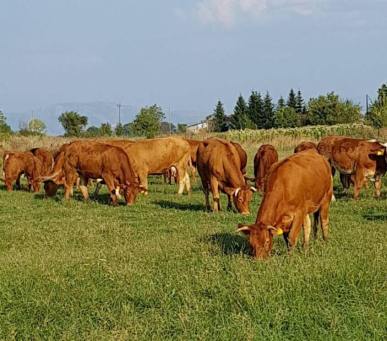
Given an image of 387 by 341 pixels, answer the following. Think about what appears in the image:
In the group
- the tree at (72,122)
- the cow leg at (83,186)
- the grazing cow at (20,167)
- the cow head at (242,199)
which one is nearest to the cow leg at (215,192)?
the cow head at (242,199)

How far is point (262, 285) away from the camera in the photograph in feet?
24.5

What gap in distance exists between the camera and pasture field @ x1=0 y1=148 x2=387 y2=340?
661 cm

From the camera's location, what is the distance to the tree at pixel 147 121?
236 feet

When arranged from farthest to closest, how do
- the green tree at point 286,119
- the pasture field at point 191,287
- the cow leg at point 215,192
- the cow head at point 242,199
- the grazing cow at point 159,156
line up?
1. the green tree at point 286,119
2. the grazing cow at point 159,156
3. the cow leg at point 215,192
4. the cow head at point 242,199
5. the pasture field at point 191,287

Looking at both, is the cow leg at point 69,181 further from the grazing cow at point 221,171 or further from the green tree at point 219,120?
the green tree at point 219,120

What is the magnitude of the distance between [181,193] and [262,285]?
14779 millimetres

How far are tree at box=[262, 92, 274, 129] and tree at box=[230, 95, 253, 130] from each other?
2752mm

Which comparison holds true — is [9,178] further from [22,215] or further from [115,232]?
[115,232]

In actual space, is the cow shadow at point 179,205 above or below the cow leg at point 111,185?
below

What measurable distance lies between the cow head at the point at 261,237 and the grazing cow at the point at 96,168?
9.45 m

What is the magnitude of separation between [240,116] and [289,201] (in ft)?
291

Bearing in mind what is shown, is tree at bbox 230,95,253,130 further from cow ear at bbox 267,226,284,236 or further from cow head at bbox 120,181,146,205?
cow ear at bbox 267,226,284,236

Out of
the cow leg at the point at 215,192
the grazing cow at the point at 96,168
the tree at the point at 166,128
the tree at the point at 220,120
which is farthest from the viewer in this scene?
the tree at the point at 220,120

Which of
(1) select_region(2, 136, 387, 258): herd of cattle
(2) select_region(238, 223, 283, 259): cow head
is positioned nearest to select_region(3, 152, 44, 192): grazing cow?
(1) select_region(2, 136, 387, 258): herd of cattle
